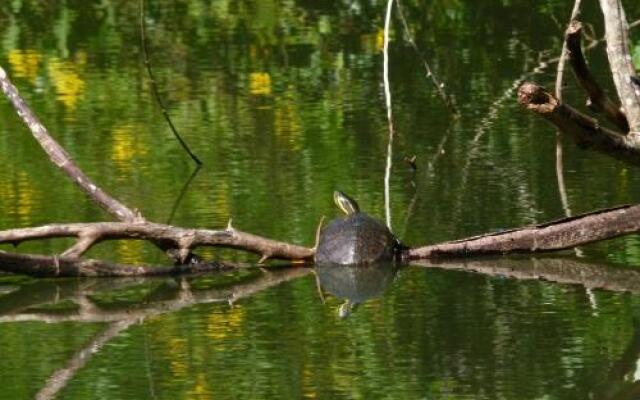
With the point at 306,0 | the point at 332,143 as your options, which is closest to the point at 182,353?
the point at 332,143

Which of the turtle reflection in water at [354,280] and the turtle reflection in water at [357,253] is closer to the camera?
the turtle reflection in water at [354,280]

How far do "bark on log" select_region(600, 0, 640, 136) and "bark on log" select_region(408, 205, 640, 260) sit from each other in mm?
608

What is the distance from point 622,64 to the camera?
5789mm

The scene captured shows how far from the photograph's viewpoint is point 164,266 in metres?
6.29

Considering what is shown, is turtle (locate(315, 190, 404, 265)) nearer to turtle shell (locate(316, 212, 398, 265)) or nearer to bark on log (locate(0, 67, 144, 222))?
turtle shell (locate(316, 212, 398, 265))

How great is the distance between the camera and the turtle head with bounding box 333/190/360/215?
6809 millimetres

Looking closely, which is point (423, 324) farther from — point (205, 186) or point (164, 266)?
point (205, 186)

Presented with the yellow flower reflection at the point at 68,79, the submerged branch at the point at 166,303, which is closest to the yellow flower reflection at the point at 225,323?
the submerged branch at the point at 166,303

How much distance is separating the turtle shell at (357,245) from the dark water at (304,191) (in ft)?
0.41

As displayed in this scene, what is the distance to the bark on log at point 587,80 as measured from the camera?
5273mm

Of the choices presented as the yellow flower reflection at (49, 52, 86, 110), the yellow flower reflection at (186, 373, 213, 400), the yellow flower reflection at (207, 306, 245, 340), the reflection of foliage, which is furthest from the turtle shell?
the reflection of foliage

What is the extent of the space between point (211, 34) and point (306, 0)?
5.02 feet

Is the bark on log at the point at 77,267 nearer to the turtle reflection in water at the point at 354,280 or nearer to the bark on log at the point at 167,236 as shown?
the bark on log at the point at 167,236

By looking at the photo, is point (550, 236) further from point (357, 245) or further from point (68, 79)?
point (68, 79)
